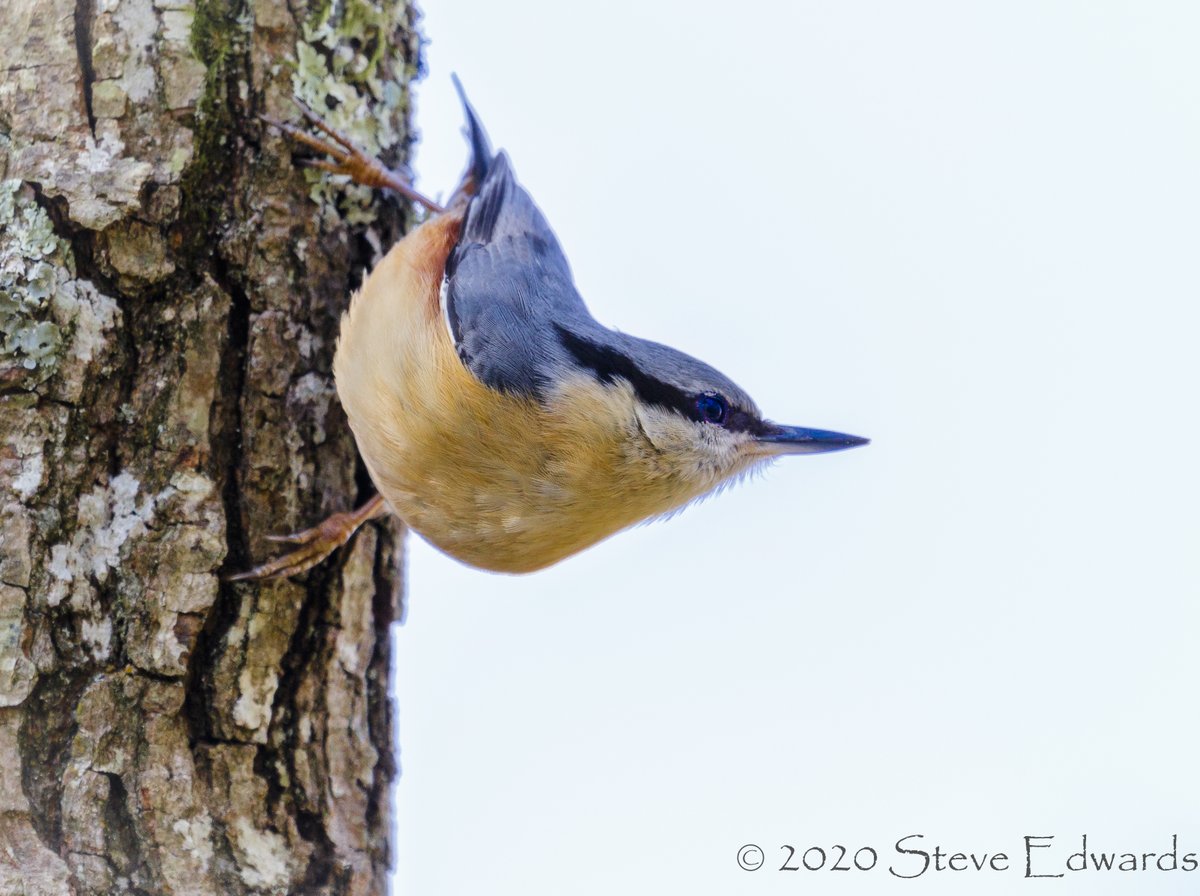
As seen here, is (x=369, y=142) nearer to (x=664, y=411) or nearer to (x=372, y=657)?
(x=664, y=411)

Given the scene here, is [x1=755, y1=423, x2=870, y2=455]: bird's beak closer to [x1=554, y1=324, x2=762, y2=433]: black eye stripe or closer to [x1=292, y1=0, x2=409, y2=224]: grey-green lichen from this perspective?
[x1=554, y1=324, x2=762, y2=433]: black eye stripe

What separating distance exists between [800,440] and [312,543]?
3.82 ft

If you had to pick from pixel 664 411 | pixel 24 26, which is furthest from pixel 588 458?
pixel 24 26

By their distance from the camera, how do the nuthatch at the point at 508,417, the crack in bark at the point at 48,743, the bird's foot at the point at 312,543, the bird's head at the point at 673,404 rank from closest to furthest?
the crack in bark at the point at 48,743 < the bird's foot at the point at 312,543 < the nuthatch at the point at 508,417 < the bird's head at the point at 673,404

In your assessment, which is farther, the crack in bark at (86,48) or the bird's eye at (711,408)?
the bird's eye at (711,408)

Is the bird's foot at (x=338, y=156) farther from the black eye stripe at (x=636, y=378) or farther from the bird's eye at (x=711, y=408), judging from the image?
the bird's eye at (x=711, y=408)

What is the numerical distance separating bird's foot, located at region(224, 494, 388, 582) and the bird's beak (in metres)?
0.92

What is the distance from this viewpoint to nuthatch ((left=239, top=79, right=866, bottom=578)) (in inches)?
94.2

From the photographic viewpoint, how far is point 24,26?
2.09m

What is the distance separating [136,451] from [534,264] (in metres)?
1.15

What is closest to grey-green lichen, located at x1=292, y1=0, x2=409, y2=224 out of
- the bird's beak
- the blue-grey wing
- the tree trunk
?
the tree trunk

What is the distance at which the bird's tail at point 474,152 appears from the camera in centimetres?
324

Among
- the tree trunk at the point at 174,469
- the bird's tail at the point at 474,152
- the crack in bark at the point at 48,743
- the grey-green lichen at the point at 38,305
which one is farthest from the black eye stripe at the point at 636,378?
the crack in bark at the point at 48,743

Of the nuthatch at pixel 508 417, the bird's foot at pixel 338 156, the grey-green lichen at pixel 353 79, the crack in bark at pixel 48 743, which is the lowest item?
the crack in bark at pixel 48 743
